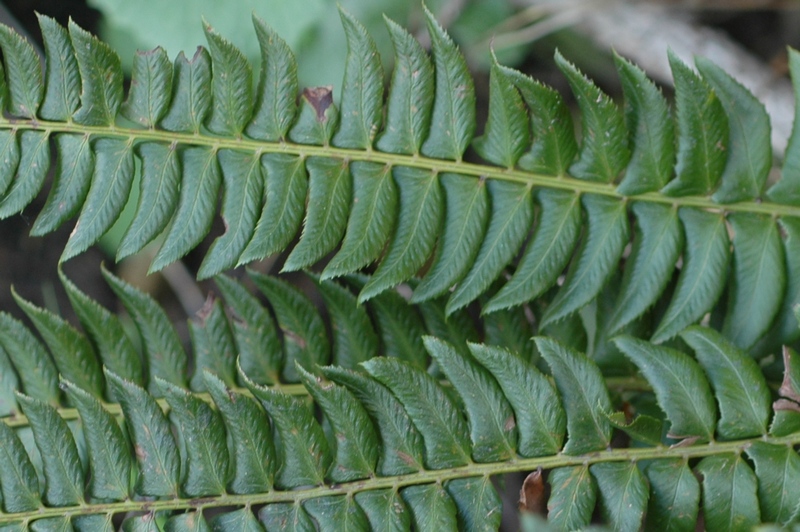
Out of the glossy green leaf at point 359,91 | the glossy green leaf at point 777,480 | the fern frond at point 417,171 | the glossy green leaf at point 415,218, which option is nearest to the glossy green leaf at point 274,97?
the fern frond at point 417,171

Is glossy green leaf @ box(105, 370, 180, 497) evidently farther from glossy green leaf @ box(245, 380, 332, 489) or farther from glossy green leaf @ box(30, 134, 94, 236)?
glossy green leaf @ box(30, 134, 94, 236)

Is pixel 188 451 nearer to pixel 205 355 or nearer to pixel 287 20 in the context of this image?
pixel 205 355

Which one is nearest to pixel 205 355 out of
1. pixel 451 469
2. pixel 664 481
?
pixel 451 469

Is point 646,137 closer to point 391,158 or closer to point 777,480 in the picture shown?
point 391,158

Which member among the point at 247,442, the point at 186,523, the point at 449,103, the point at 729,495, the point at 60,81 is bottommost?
the point at 729,495

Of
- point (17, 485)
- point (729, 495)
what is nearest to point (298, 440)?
point (17, 485)

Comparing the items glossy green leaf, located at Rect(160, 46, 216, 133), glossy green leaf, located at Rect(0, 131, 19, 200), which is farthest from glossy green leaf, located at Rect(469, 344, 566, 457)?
glossy green leaf, located at Rect(0, 131, 19, 200)
